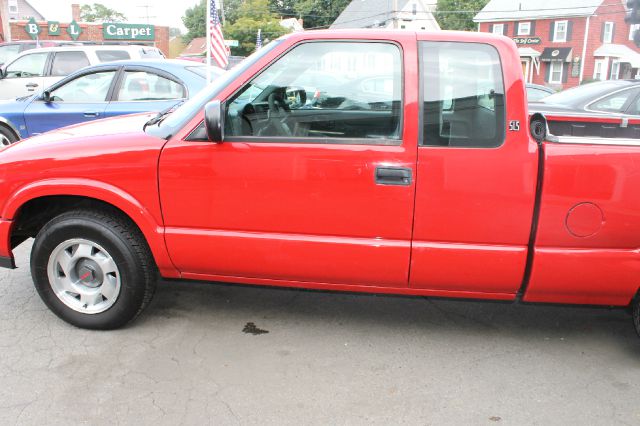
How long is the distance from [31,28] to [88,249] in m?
36.7

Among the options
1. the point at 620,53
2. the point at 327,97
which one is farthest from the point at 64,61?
the point at 620,53

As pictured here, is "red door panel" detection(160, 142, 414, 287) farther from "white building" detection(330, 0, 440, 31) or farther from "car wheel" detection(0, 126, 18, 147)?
"white building" detection(330, 0, 440, 31)

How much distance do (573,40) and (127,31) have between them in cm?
3292

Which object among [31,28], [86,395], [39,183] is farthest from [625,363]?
[31,28]

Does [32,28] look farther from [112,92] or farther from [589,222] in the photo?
[589,222]

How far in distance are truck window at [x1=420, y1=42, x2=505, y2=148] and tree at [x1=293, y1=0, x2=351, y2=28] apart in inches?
2938

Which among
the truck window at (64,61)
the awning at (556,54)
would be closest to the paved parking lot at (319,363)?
the truck window at (64,61)

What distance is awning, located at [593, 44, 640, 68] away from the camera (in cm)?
4312

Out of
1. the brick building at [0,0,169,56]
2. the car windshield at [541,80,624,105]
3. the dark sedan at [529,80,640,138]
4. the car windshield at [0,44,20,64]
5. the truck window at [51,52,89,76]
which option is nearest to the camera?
the dark sedan at [529,80,640,138]

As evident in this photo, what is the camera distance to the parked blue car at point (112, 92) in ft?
23.3

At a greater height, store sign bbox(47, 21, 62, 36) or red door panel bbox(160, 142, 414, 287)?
store sign bbox(47, 21, 62, 36)

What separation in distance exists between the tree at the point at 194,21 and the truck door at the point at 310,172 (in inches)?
3467

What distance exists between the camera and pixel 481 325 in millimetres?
3885

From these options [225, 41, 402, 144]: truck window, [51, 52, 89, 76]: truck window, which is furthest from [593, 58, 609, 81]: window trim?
[225, 41, 402, 144]: truck window
